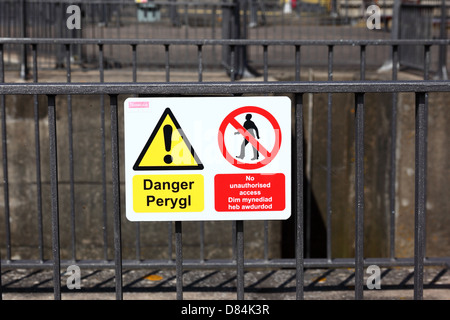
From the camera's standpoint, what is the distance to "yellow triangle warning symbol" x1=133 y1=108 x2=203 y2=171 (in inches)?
130

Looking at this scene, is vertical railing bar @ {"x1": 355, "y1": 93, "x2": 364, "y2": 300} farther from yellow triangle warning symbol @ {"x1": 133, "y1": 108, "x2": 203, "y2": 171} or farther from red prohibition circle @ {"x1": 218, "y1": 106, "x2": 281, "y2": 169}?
yellow triangle warning symbol @ {"x1": 133, "y1": 108, "x2": 203, "y2": 171}

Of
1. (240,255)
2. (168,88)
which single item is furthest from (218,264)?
(168,88)

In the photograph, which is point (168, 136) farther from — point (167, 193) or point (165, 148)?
point (167, 193)

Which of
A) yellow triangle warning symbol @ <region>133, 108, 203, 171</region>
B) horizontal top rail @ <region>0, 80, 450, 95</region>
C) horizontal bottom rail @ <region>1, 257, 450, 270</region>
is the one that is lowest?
horizontal bottom rail @ <region>1, 257, 450, 270</region>

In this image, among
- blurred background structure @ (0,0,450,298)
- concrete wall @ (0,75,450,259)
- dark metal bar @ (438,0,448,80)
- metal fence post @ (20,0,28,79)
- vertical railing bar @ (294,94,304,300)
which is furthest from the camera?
metal fence post @ (20,0,28,79)

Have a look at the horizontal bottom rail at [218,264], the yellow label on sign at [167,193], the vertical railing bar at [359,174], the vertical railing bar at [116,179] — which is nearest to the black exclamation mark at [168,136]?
the yellow label on sign at [167,193]

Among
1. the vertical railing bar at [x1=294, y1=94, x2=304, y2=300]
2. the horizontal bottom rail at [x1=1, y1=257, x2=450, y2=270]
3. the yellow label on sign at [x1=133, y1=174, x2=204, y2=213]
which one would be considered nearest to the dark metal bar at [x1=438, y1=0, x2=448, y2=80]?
the horizontal bottom rail at [x1=1, y1=257, x2=450, y2=270]

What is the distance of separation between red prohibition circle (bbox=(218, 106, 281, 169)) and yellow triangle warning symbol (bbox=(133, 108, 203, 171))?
0.46 ft

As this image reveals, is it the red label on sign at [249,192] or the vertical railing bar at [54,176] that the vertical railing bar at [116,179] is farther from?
the red label on sign at [249,192]

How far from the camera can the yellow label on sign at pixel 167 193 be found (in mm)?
3336

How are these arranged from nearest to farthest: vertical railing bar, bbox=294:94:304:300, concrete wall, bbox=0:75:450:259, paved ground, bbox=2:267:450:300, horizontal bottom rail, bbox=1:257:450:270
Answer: vertical railing bar, bbox=294:94:304:300
paved ground, bbox=2:267:450:300
horizontal bottom rail, bbox=1:257:450:270
concrete wall, bbox=0:75:450:259

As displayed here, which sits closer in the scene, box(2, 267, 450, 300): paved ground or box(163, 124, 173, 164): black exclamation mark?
box(163, 124, 173, 164): black exclamation mark

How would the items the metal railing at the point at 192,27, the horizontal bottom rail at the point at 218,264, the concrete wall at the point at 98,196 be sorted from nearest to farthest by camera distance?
the horizontal bottom rail at the point at 218,264
the concrete wall at the point at 98,196
the metal railing at the point at 192,27

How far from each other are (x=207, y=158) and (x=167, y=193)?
214 millimetres
